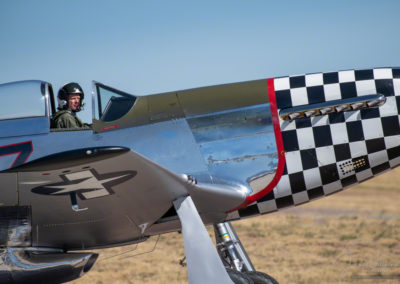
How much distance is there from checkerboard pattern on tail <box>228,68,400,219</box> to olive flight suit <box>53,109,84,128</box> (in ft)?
6.03

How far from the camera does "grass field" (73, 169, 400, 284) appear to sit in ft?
30.1

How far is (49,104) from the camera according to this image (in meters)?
5.71

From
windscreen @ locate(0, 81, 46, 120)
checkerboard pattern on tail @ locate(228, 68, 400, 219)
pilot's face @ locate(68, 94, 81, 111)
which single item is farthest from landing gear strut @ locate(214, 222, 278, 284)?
windscreen @ locate(0, 81, 46, 120)

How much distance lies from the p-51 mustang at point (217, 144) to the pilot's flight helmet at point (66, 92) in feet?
0.92

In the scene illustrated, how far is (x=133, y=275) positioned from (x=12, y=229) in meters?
4.73

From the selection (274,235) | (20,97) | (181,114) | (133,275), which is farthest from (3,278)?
(274,235)

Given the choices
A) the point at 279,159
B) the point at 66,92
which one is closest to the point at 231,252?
the point at 279,159

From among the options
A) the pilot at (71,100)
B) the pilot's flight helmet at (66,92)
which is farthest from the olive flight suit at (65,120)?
the pilot's flight helmet at (66,92)

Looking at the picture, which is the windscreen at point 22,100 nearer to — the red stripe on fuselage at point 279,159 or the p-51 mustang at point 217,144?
the p-51 mustang at point 217,144

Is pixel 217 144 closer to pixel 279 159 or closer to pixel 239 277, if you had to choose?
pixel 279 159

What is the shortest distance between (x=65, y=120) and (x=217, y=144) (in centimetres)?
153

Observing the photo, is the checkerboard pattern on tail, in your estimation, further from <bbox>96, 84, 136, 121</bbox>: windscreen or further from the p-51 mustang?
<bbox>96, 84, 136, 121</bbox>: windscreen

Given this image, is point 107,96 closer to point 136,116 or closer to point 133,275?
point 136,116

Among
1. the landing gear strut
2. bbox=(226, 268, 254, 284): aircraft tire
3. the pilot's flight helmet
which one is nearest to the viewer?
bbox=(226, 268, 254, 284): aircraft tire
